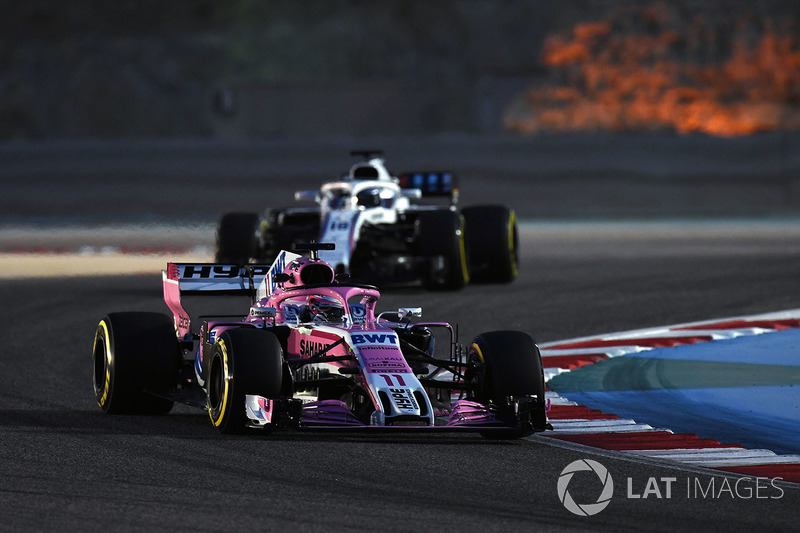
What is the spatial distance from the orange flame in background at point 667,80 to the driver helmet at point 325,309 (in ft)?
113

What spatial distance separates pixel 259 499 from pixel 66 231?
21529 mm

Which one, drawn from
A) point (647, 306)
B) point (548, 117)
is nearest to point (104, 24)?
point (548, 117)

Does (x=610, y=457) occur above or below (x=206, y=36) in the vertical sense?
below

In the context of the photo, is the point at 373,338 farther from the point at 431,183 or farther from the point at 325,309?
the point at 431,183

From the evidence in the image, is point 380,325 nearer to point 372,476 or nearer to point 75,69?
point 372,476

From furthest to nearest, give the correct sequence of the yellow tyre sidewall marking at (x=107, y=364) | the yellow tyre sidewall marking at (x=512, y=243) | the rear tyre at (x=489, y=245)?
A: the yellow tyre sidewall marking at (x=512, y=243) → the rear tyre at (x=489, y=245) → the yellow tyre sidewall marking at (x=107, y=364)

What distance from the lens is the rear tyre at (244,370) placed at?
8117mm

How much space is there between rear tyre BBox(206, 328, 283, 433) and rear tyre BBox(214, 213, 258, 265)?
31.6ft

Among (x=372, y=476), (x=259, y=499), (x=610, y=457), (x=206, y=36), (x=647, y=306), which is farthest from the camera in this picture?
(x=206, y=36)

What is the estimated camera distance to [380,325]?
9.00 meters

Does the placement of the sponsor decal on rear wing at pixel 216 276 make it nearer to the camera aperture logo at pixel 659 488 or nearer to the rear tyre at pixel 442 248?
the camera aperture logo at pixel 659 488

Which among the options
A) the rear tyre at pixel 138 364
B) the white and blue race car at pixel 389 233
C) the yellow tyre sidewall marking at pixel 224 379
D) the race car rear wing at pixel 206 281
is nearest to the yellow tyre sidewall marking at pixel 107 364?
the rear tyre at pixel 138 364

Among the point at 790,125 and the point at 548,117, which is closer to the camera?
the point at 790,125

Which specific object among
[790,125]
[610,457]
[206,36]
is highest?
[206,36]
